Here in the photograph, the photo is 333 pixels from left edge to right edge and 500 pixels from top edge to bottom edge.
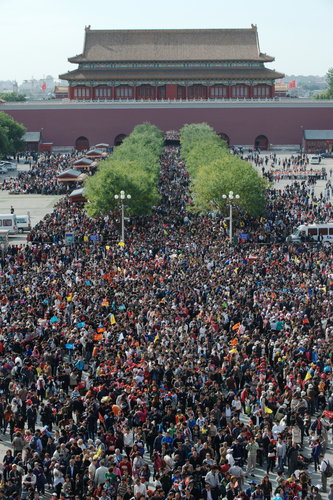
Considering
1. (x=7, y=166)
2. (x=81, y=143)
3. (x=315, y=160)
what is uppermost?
(x=81, y=143)

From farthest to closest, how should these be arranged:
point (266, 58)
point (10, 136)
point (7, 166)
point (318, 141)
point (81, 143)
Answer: point (266, 58) < point (81, 143) < point (318, 141) < point (10, 136) < point (7, 166)

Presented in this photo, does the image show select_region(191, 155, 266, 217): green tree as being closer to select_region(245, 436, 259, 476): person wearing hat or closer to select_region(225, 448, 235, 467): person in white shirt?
select_region(245, 436, 259, 476): person wearing hat

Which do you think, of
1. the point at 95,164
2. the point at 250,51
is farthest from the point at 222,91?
the point at 95,164

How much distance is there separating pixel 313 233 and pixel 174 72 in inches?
2031

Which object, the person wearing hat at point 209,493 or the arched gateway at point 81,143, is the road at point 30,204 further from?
the person wearing hat at point 209,493

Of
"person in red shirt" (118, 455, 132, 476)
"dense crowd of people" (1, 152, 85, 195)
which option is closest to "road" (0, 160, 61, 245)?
"dense crowd of people" (1, 152, 85, 195)

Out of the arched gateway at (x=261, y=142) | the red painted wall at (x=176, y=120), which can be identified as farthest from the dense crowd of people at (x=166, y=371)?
the arched gateway at (x=261, y=142)

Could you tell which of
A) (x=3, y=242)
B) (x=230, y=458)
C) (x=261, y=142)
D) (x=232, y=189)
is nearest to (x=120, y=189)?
(x=232, y=189)

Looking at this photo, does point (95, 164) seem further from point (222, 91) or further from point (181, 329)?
point (181, 329)

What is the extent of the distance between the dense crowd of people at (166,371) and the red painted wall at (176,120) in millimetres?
50694

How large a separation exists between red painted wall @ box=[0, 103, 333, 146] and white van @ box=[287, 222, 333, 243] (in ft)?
155

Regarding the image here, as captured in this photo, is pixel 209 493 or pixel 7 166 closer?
pixel 209 493

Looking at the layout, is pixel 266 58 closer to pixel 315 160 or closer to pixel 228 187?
pixel 315 160

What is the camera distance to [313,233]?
3853 centimetres
